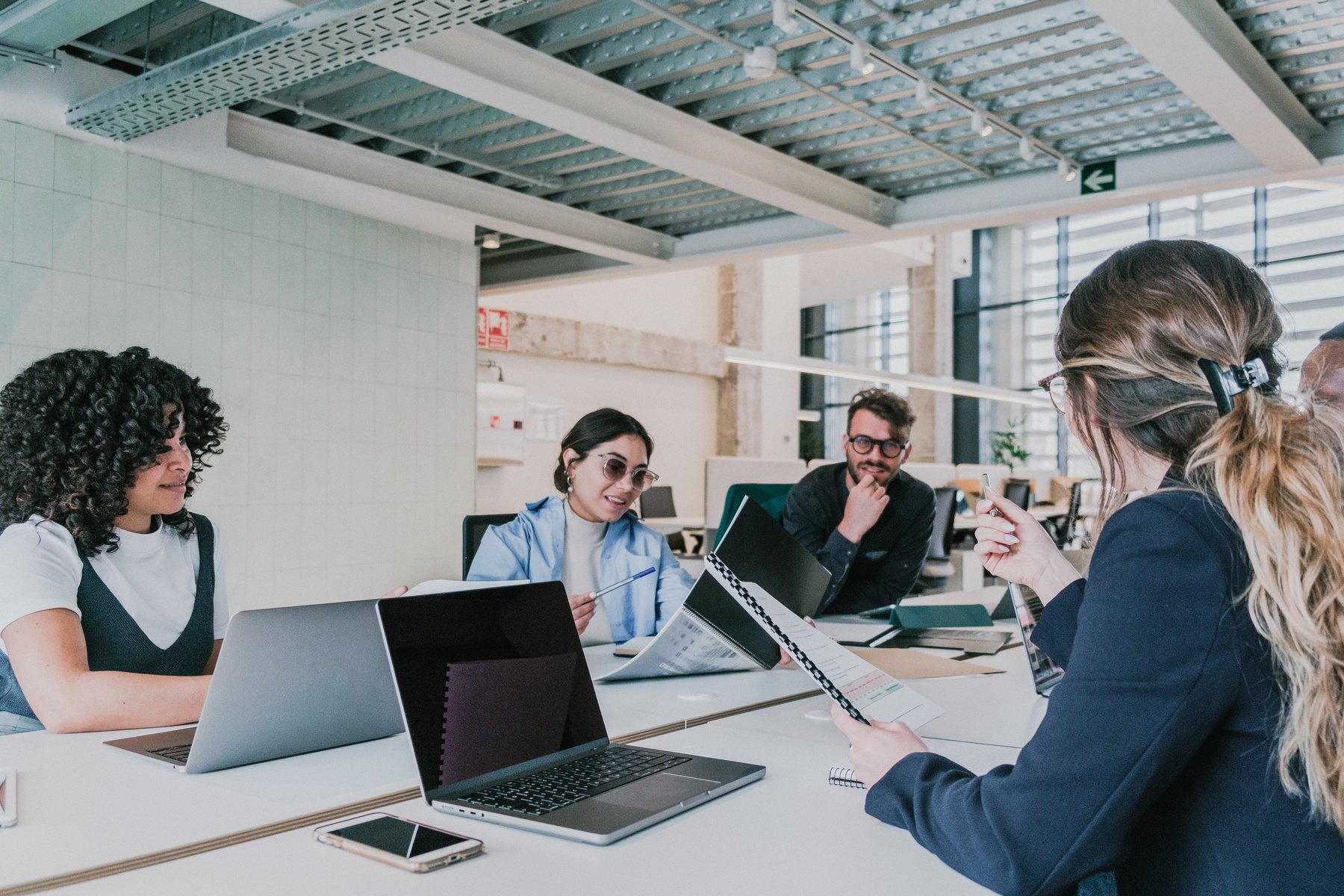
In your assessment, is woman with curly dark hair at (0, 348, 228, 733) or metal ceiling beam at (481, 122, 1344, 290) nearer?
woman with curly dark hair at (0, 348, 228, 733)

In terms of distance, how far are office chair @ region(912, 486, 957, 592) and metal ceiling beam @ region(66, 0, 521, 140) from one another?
3810 mm

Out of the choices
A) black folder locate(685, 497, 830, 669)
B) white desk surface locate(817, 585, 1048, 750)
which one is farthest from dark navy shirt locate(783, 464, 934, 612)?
black folder locate(685, 497, 830, 669)

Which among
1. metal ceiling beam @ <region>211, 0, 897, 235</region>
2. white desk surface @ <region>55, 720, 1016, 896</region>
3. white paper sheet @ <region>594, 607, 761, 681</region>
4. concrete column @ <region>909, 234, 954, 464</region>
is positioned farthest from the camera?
concrete column @ <region>909, 234, 954, 464</region>

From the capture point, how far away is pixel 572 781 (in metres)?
1.38

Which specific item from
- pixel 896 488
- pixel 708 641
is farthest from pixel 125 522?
pixel 896 488

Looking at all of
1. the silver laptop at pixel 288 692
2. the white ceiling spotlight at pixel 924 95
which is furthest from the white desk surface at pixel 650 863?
the white ceiling spotlight at pixel 924 95

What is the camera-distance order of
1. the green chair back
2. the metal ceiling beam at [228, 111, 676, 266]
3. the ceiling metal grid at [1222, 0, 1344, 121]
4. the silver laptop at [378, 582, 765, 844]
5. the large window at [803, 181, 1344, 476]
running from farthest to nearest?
the large window at [803, 181, 1344, 476], the metal ceiling beam at [228, 111, 676, 266], the green chair back, the ceiling metal grid at [1222, 0, 1344, 121], the silver laptop at [378, 582, 765, 844]

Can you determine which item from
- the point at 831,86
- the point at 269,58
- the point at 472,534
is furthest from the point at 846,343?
the point at 269,58

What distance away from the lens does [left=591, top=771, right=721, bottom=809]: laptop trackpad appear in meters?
1.30

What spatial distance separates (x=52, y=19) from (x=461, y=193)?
2.26 m

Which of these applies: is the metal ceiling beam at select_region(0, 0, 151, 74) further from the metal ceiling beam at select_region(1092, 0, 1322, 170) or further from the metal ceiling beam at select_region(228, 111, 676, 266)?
the metal ceiling beam at select_region(1092, 0, 1322, 170)

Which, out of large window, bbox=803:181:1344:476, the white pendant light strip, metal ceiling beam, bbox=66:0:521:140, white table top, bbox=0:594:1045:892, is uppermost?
large window, bbox=803:181:1344:476

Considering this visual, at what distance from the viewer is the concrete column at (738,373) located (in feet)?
36.9

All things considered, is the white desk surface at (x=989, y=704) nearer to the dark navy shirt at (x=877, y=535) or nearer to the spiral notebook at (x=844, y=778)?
the spiral notebook at (x=844, y=778)
